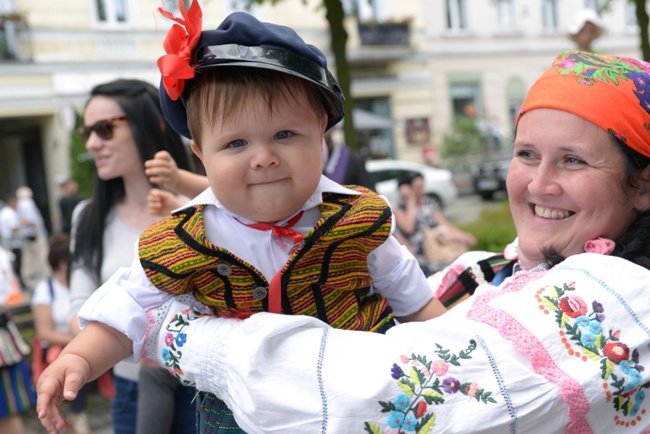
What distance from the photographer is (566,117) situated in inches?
58.7

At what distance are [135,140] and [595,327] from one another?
207 cm

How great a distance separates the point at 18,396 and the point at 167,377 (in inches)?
75.6

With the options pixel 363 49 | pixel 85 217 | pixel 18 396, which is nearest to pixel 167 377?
pixel 85 217

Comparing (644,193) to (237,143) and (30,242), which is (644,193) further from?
(30,242)

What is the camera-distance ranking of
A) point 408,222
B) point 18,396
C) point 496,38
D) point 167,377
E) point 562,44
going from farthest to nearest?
point 562,44 → point 496,38 → point 408,222 → point 18,396 → point 167,377

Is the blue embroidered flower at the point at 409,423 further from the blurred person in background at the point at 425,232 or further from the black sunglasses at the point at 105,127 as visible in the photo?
the blurred person in background at the point at 425,232

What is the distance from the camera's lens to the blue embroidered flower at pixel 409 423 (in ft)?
3.87

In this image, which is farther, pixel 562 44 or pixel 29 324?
pixel 562 44

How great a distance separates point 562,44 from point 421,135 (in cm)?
750

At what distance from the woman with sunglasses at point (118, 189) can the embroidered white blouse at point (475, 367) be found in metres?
1.55

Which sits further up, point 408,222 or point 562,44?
point 562,44

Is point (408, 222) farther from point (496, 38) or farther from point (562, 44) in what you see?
point (562, 44)

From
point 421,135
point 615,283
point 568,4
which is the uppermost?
point 568,4

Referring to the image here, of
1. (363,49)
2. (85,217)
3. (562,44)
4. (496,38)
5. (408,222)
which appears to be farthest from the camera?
(562,44)
